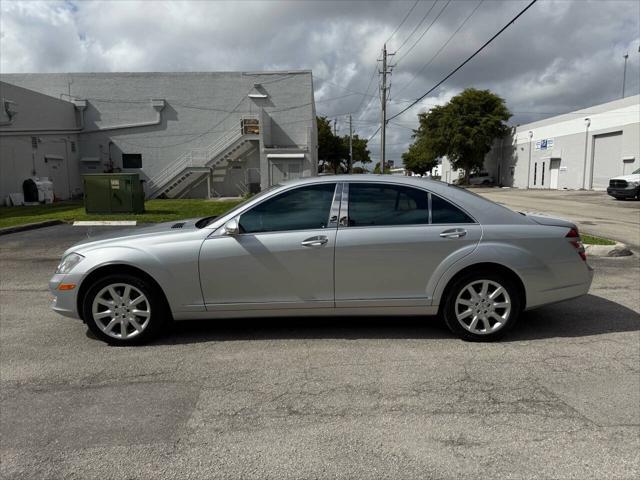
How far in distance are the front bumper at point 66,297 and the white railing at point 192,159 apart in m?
26.6

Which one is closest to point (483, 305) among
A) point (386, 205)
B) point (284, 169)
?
point (386, 205)

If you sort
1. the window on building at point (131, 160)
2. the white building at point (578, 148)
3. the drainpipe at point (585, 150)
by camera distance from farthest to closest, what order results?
the drainpipe at point (585, 150), the white building at point (578, 148), the window on building at point (131, 160)

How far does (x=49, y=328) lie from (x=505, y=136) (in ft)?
184

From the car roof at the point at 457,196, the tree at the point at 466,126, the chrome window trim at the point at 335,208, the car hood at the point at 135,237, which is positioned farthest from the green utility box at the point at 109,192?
the tree at the point at 466,126

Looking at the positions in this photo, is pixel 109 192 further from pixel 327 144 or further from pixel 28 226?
pixel 327 144

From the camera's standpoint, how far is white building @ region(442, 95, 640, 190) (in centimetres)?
3412

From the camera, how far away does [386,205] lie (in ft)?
15.5

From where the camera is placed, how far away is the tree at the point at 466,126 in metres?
51.7

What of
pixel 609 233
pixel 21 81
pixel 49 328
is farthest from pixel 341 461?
pixel 21 81

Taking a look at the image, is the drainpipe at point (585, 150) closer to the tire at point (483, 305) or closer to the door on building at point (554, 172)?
the door on building at point (554, 172)

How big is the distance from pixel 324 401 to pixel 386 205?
6.57 ft

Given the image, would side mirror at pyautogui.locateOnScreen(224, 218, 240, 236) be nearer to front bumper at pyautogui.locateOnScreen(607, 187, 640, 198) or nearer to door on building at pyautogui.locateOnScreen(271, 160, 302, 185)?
door on building at pyautogui.locateOnScreen(271, 160, 302, 185)

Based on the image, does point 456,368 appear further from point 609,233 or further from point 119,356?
point 609,233

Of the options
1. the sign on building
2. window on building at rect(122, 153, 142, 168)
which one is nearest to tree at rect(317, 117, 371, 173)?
the sign on building
